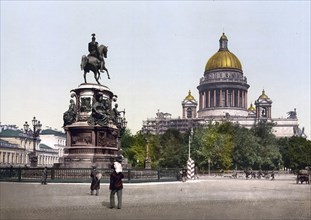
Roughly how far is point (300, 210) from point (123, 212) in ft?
21.7

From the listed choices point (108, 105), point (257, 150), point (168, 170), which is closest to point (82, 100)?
point (108, 105)

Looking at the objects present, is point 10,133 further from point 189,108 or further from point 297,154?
point 189,108

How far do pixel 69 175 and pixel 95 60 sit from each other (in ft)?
33.8

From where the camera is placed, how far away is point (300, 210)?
1691 centimetres

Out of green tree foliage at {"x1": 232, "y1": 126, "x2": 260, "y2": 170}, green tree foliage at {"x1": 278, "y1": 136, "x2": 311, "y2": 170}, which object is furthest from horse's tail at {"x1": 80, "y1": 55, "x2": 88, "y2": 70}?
green tree foliage at {"x1": 278, "y1": 136, "x2": 311, "y2": 170}

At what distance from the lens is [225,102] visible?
159375mm

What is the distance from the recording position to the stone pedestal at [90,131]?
33.6 metres

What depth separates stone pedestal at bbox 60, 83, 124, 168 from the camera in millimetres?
33562

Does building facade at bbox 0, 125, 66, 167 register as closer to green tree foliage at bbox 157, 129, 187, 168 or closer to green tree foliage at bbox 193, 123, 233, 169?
green tree foliage at bbox 157, 129, 187, 168

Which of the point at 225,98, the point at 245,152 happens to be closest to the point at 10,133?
the point at 245,152

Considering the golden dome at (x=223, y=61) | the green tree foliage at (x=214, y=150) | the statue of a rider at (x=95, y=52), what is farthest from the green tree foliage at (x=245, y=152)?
the golden dome at (x=223, y=61)

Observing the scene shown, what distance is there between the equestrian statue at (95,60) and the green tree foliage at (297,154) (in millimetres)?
74760

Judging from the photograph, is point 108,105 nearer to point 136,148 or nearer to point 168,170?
point 168,170

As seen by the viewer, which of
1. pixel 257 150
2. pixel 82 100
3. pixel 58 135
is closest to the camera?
pixel 82 100
